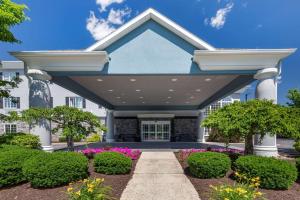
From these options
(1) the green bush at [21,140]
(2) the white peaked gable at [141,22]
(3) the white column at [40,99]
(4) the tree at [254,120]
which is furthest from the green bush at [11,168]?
(4) the tree at [254,120]

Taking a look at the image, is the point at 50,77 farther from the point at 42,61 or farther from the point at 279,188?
the point at 279,188

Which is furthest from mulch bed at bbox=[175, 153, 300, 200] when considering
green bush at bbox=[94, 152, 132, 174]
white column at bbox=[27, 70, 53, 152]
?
white column at bbox=[27, 70, 53, 152]

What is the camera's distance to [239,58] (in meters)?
10.9

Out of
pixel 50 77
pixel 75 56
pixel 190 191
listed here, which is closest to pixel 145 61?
pixel 75 56

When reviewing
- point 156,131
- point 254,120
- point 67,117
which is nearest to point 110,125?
point 156,131

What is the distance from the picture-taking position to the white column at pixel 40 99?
1078 cm

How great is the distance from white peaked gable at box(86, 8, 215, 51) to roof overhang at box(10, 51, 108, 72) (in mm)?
590

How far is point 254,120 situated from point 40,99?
426 inches

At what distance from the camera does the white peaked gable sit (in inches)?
427

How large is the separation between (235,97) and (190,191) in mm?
28139

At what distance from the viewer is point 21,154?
7.07 meters

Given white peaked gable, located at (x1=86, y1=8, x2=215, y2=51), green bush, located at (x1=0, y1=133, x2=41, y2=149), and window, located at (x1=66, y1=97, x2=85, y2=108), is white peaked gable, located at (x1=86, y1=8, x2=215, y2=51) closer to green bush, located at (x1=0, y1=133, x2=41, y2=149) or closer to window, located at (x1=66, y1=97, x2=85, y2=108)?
green bush, located at (x1=0, y1=133, x2=41, y2=149)

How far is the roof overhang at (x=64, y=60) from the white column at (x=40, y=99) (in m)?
0.45

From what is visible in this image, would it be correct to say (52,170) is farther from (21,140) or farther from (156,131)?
(156,131)
